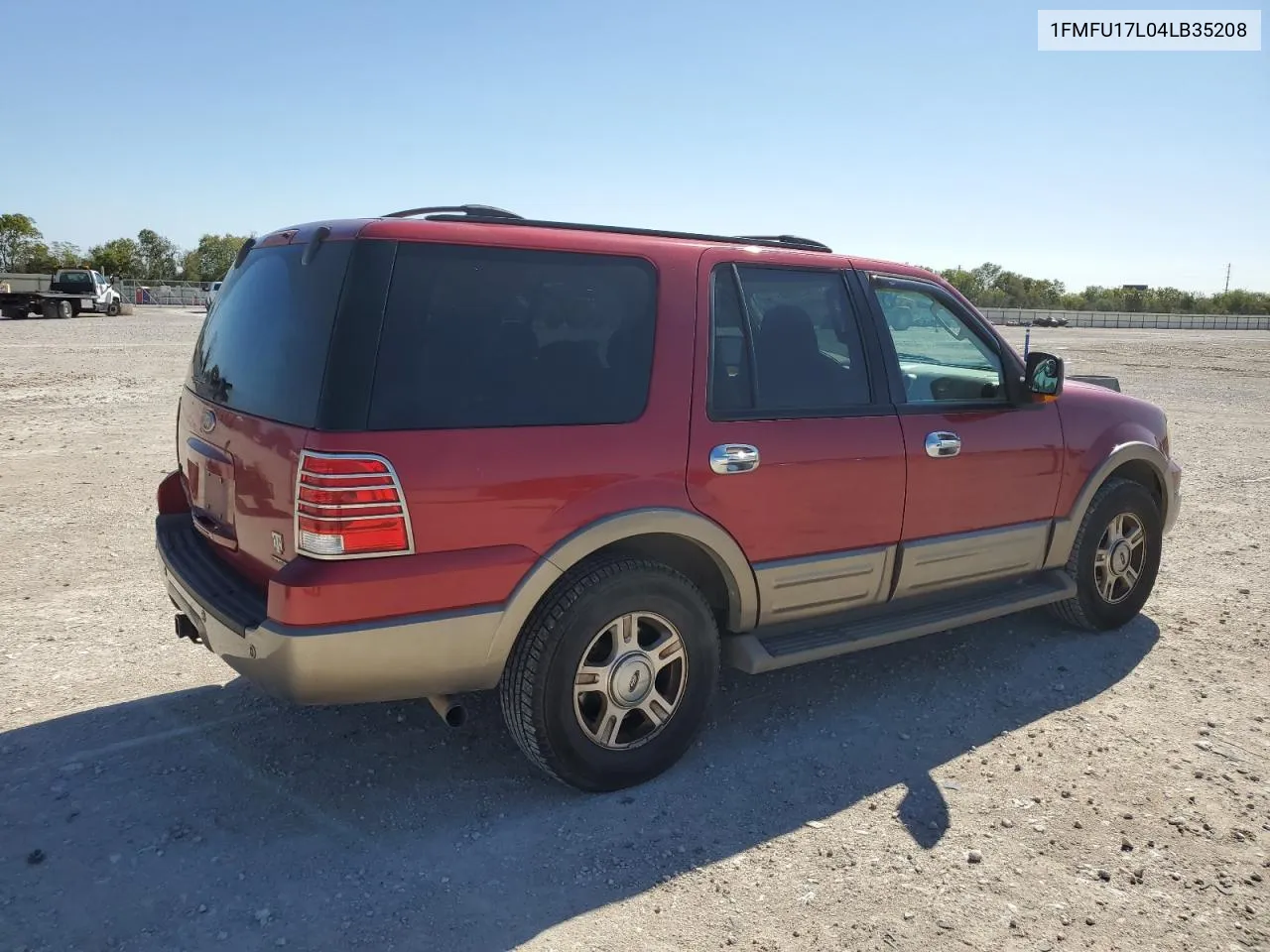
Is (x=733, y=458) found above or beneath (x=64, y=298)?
beneath

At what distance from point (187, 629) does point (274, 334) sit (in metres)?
1.23

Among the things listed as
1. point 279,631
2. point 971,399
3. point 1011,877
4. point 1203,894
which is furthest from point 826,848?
point 971,399

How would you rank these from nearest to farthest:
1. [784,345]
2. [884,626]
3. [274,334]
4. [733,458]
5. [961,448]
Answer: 1. [274,334]
2. [733,458]
3. [784,345]
4. [884,626]
5. [961,448]

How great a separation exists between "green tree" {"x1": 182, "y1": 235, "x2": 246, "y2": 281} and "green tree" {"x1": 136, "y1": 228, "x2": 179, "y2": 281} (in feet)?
4.55

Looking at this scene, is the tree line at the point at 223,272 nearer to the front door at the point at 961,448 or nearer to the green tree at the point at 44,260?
the green tree at the point at 44,260

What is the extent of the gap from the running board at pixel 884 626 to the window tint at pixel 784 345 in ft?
3.03

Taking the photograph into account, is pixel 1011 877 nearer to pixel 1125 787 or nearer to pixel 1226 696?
pixel 1125 787

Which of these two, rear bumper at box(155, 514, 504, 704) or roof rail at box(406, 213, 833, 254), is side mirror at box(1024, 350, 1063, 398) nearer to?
roof rail at box(406, 213, 833, 254)

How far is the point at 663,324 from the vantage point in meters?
3.57

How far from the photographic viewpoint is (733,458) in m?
3.61

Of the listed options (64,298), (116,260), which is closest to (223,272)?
(116,260)

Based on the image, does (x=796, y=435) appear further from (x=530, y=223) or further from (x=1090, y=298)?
(x=1090, y=298)

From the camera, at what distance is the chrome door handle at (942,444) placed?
4.21m

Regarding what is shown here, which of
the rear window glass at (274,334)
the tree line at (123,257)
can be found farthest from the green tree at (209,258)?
the rear window glass at (274,334)
